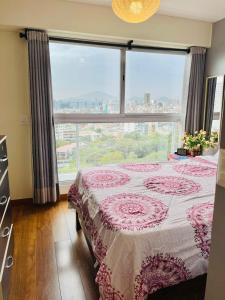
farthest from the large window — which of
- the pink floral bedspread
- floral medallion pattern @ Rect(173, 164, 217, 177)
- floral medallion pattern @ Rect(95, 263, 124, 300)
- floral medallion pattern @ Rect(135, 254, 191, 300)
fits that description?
floral medallion pattern @ Rect(135, 254, 191, 300)

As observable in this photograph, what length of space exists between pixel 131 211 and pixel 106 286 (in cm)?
48

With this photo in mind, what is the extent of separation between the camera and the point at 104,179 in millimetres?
2236

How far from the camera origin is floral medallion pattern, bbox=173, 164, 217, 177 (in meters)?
2.49

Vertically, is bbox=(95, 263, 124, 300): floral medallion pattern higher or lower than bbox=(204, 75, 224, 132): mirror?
lower

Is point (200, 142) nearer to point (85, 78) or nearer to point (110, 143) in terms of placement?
point (110, 143)

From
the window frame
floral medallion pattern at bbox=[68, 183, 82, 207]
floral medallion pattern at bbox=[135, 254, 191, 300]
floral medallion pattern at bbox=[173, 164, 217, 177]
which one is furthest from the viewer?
Answer: the window frame

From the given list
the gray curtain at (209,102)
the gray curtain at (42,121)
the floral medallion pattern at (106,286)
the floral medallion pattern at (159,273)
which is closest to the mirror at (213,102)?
the gray curtain at (209,102)

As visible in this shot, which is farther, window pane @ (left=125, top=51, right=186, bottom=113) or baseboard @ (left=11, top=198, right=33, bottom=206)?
window pane @ (left=125, top=51, right=186, bottom=113)

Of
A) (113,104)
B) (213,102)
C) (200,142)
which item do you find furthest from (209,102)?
(113,104)

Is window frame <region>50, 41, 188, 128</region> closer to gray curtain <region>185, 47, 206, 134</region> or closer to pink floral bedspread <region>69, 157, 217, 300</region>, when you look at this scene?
gray curtain <region>185, 47, 206, 134</region>

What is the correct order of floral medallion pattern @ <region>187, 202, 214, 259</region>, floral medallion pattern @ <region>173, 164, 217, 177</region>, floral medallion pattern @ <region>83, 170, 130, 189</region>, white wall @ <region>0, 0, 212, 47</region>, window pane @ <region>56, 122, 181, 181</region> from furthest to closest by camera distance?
window pane @ <region>56, 122, 181, 181</region>, white wall @ <region>0, 0, 212, 47</region>, floral medallion pattern @ <region>173, 164, 217, 177</region>, floral medallion pattern @ <region>83, 170, 130, 189</region>, floral medallion pattern @ <region>187, 202, 214, 259</region>

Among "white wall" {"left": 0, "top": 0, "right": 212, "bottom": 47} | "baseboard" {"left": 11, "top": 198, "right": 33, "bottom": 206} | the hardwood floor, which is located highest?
"white wall" {"left": 0, "top": 0, "right": 212, "bottom": 47}

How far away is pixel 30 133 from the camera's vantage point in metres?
3.22

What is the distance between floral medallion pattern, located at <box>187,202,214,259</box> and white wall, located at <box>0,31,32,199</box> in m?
2.43
